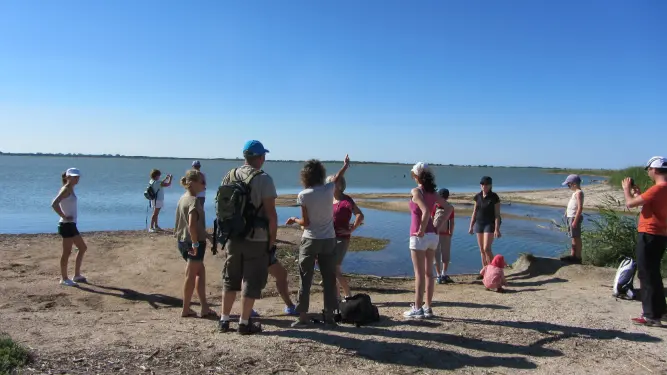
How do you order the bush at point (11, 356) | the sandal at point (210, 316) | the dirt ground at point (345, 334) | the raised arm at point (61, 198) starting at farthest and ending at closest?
the raised arm at point (61, 198)
the sandal at point (210, 316)
the dirt ground at point (345, 334)
the bush at point (11, 356)

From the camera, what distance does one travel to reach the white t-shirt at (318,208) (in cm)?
498

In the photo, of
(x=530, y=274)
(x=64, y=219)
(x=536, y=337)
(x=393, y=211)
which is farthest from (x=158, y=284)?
(x=393, y=211)

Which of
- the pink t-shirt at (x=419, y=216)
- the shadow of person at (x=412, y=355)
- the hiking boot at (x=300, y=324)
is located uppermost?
the pink t-shirt at (x=419, y=216)

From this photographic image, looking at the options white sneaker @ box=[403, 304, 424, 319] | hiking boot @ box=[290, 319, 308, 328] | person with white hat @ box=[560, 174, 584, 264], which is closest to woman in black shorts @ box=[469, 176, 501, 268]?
person with white hat @ box=[560, 174, 584, 264]

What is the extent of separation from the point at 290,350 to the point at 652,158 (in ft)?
15.4

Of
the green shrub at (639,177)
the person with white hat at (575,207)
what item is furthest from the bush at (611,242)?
the green shrub at (639,177)

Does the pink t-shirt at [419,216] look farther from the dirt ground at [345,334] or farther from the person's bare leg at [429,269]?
the dirt ground at [345,334]

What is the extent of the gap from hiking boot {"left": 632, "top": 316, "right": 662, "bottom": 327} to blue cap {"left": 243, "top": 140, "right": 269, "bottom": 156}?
488 centimetres

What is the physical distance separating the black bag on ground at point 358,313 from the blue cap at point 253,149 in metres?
2.08

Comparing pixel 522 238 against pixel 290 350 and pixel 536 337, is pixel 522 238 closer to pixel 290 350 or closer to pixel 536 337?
pixel 536 337

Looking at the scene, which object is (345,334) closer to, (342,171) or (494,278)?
(342,171)

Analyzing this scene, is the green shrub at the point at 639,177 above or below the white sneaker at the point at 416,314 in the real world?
above

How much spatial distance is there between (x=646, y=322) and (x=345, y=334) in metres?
3.64

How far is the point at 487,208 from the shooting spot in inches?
322
